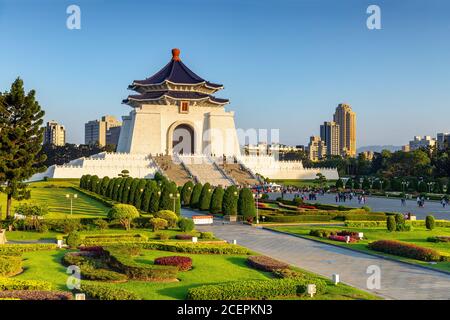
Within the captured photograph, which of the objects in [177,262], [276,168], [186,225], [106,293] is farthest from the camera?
[276,168]

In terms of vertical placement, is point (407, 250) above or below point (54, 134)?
below

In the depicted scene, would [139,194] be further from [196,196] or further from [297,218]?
[297,218]

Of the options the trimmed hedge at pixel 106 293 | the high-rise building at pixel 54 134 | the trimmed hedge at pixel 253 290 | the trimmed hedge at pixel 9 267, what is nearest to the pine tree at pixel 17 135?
the trimmed hedge at pixel 9 267

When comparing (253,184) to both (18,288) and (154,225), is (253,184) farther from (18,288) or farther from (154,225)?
(18,288)

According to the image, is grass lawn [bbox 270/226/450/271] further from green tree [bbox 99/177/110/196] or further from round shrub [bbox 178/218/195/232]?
green tree [bbox 99/177/110/196]

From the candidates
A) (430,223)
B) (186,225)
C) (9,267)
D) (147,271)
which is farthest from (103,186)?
(147,271)

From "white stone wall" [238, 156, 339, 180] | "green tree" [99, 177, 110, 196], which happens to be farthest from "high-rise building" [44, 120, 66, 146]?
"green tree" [99, 177, 110, 196]
